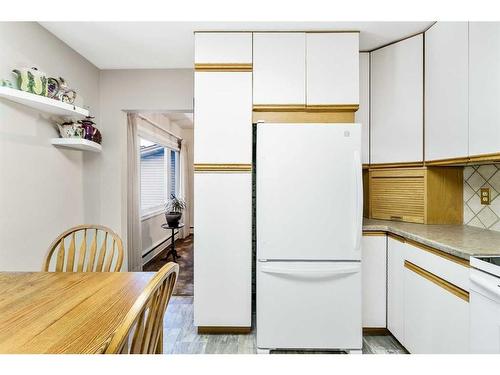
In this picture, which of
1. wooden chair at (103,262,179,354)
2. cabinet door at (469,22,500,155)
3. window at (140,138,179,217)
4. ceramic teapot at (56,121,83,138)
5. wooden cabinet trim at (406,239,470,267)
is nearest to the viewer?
wooden chair at (103,262,179,354)

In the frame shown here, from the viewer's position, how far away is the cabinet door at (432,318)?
1.36 m

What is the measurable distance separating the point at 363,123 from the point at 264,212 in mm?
1151

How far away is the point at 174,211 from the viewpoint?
4.50m

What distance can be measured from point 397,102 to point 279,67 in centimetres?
96

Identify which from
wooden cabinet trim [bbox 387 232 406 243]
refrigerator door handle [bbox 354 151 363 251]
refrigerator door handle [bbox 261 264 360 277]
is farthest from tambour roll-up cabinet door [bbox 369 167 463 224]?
refrigerator door handle [bbox 261 264 360 277]

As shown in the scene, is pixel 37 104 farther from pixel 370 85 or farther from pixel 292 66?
pixel 370 85

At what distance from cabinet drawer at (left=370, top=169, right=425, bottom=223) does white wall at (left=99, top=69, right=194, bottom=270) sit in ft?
6.42

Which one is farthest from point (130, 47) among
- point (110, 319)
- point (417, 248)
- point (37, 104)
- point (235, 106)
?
point (417, 248)

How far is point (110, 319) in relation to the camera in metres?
0.88

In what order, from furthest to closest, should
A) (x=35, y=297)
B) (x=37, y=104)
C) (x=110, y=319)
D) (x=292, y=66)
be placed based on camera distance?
(x=292, y=66) → (x=37, y=104) → (x=35, y=297) → (x=110, y=319)

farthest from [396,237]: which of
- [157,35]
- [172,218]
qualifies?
[172,218]

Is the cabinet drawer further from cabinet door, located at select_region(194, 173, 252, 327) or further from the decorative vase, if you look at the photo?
the decorative vase

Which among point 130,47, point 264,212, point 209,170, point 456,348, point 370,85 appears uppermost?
point 130,47

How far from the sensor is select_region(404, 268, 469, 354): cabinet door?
4.47 ft
